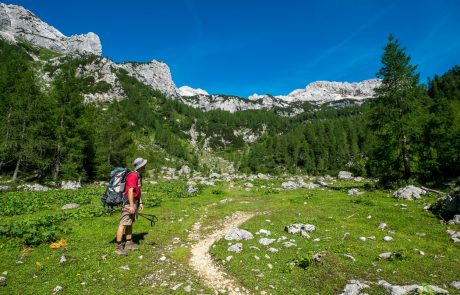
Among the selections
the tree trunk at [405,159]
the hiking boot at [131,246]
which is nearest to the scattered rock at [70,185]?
the hiking boot at [131,246]

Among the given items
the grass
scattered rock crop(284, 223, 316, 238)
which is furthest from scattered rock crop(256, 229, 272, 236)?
scattered rock crop(284, 223, 316, 238)

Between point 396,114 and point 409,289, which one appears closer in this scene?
point 409,289

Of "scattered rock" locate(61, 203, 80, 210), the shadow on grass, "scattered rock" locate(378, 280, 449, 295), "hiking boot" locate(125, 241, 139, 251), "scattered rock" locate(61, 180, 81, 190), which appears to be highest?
"scattered rock" locate(378, 280, 449, 295)

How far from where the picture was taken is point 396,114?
109 ft

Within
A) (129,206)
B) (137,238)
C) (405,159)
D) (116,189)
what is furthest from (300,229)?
(405,159)

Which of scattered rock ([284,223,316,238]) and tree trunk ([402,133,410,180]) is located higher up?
tree trunk ([402,133,410,180])

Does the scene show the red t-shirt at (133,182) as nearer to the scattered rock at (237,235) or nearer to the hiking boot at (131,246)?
the hiking boot at (131,246)

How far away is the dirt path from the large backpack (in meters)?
3.83

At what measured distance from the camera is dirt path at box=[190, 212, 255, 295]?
28.7ft

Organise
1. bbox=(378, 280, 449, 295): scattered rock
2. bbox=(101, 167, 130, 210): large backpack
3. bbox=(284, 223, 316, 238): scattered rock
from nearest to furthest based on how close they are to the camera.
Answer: bbox=(378, 280, 449, 295): scattered rock, bbox=(101, 167, 130, 210): large backpack, bbox=(284, 223, 316, 238): scattered rock

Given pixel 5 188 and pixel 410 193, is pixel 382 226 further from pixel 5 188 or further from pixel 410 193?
pixel 5 188

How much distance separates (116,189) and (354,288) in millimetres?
9298

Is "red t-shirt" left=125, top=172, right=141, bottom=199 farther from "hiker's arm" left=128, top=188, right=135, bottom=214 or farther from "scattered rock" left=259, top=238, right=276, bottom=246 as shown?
"scattered rock" left=259, top=238, right=276, bottom=246

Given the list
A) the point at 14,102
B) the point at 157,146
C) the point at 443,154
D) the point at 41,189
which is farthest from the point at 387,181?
the point at 157,146
